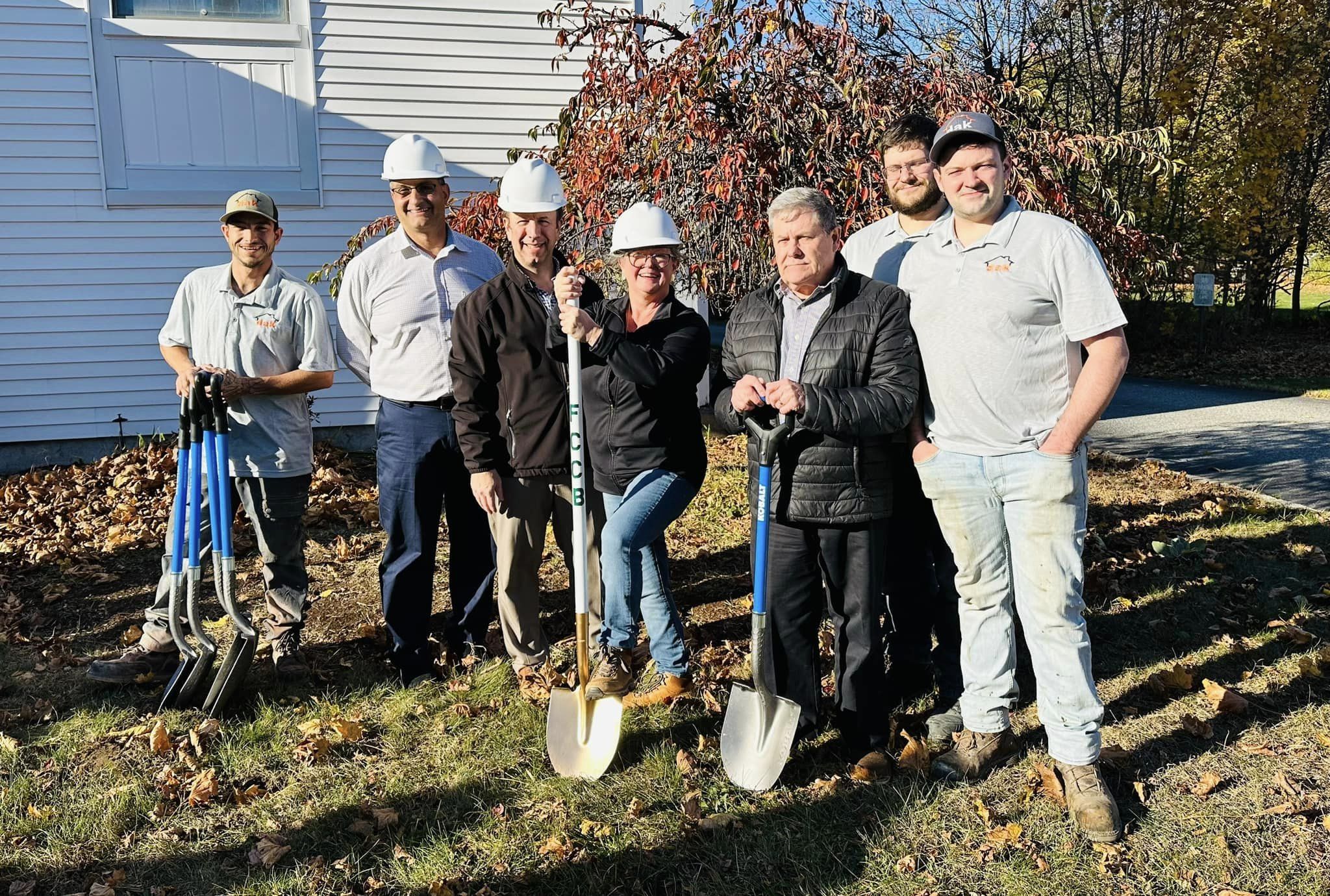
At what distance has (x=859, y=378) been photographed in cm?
353

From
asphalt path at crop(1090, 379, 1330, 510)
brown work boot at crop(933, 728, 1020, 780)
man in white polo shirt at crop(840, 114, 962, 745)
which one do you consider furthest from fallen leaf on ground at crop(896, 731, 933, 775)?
asphalt path at crop(1090, 379, 1330, 510)

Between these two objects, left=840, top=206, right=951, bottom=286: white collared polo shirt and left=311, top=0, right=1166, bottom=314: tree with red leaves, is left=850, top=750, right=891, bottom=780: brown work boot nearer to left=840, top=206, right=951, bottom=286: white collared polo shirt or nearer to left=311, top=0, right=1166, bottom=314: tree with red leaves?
left=840, top=206, right=951, bottom=286: white collared polo shirt

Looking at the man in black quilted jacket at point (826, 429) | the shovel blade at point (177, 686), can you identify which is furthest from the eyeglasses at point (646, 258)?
the shovel blade at point (177, 686)

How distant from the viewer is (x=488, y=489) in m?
4.30

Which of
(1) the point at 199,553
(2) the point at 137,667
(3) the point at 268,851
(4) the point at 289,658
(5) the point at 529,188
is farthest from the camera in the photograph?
(4) the point at 289,658

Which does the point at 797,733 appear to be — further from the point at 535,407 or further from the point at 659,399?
the point at 535,407

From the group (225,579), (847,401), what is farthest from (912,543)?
(225,579)

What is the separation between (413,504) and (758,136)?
3236 mm

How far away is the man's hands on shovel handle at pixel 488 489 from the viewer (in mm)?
4293

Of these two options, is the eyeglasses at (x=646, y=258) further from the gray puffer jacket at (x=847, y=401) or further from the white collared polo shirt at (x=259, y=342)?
the white collared polo shirt at (x=259, y=342)

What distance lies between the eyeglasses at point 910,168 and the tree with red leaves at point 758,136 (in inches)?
78.7

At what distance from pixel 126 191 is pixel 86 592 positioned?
14.2ft

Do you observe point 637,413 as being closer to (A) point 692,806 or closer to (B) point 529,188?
(B) point 529,188

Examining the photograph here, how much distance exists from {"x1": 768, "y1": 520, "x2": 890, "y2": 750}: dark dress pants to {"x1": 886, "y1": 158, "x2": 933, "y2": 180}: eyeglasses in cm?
138
